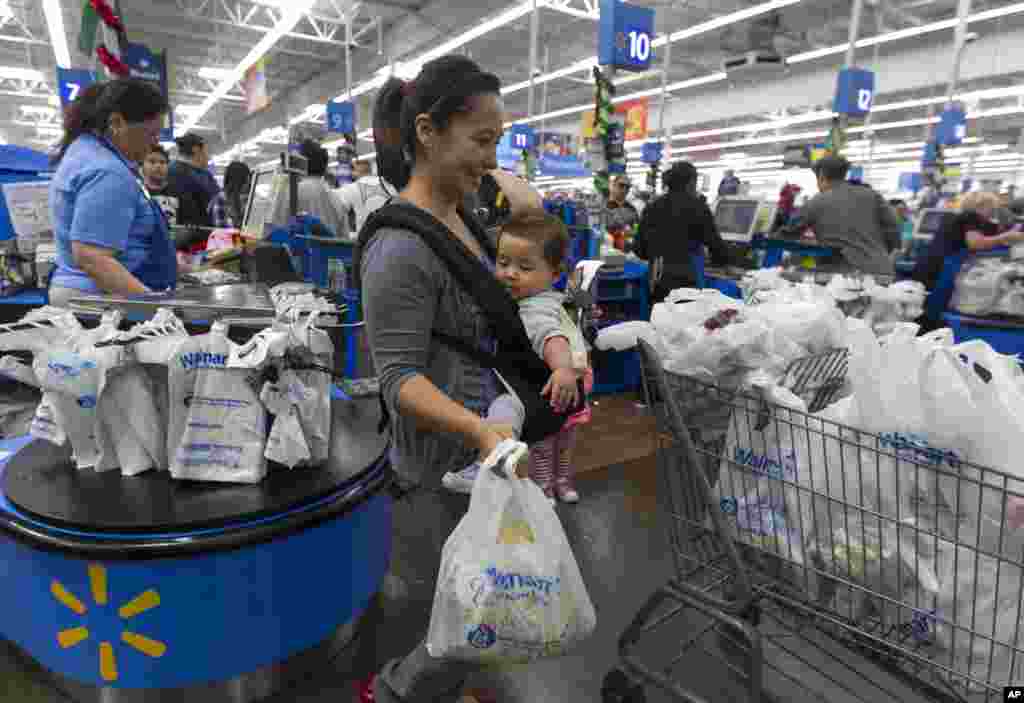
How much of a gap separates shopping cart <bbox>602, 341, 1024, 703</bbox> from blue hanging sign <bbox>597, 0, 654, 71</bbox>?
190 inches

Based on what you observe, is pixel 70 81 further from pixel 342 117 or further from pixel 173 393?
pixel 173 393

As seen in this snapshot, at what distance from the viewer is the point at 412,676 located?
148 centimetres

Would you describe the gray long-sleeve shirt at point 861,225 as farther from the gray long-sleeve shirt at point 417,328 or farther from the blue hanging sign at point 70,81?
the blue hanging sign at point 70,81

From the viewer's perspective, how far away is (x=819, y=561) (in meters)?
1.50

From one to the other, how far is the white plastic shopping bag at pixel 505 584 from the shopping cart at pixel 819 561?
1.58ft

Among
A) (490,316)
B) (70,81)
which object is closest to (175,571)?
(490,316)

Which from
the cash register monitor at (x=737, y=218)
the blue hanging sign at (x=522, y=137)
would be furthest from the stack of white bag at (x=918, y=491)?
the blue hanging sign at (x=522, y=137)

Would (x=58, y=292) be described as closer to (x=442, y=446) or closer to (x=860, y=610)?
(x=442, y=446)

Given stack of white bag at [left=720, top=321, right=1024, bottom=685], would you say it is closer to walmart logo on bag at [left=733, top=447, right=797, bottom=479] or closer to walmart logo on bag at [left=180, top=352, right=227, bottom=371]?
walmart logo on bag at [left=733, top=447, right=797, bottom=479]

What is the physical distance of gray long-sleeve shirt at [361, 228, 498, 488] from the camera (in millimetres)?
1248

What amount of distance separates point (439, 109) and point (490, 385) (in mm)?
569

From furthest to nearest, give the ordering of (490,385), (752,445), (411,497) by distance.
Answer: (411,497), (752,445), (490,385)

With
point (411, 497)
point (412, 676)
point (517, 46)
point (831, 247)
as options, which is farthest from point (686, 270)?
point (517, 46)

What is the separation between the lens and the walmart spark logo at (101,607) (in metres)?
1.63
